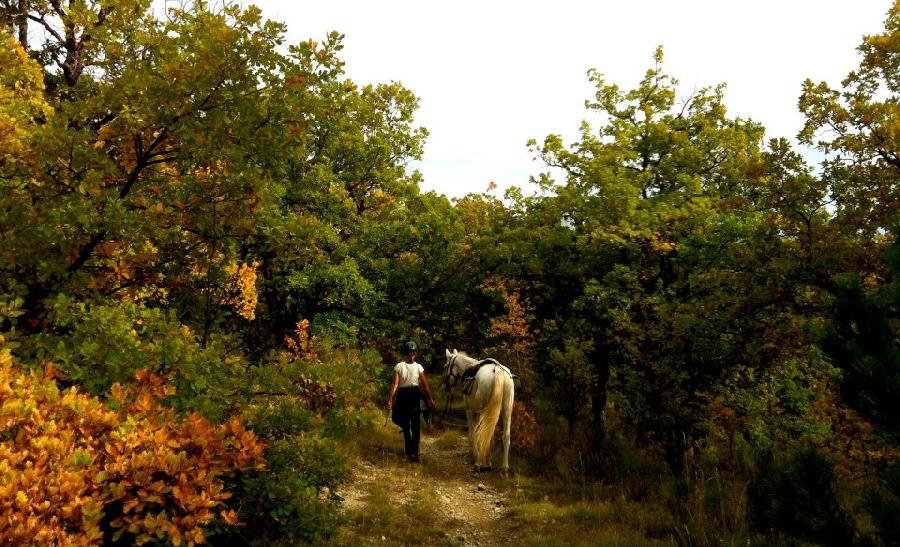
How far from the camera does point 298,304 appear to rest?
14.7 m

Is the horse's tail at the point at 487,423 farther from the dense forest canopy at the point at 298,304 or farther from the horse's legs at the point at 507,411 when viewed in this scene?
the dense forest canopy at the point at 298,304

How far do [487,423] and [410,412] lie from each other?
1678 mm

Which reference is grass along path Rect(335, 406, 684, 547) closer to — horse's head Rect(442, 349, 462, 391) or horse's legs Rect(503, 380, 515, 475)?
horse's legs Rect(503, 380, 515, 475)

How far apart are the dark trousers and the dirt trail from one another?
43cm

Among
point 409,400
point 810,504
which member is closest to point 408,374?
point 409,400

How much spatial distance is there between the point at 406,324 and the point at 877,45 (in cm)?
1215

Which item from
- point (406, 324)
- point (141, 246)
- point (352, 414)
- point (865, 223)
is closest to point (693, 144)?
point (865, 223)

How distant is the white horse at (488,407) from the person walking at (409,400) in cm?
103

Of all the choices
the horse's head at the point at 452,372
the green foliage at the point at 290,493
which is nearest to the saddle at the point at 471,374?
the horse's head at the point at 452,372

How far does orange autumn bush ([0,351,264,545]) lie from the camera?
105 inches

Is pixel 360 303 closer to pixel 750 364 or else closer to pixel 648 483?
pixel 648 483

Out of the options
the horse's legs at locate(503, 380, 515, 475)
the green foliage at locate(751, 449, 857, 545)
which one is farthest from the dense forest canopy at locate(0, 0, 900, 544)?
the horse's legs at locate(503, 380, 515, 475)

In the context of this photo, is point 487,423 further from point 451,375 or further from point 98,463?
point 98,463

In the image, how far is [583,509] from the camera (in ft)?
24.6
